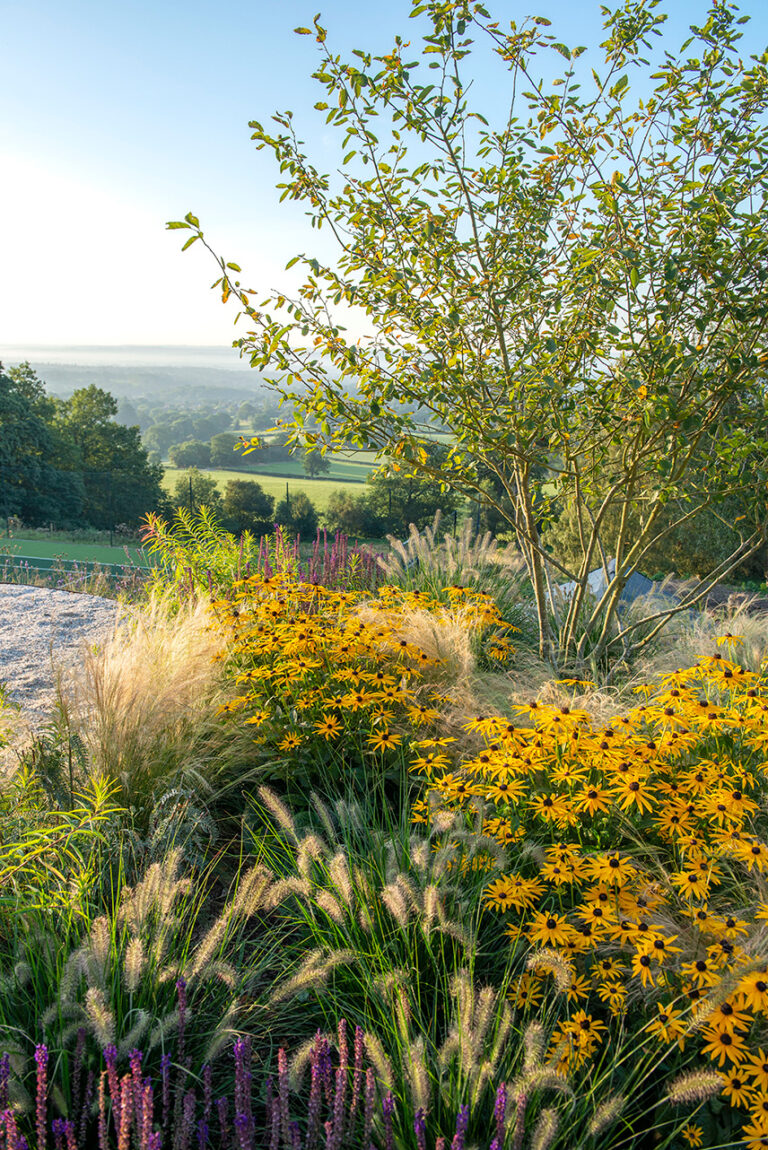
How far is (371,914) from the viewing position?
230cm

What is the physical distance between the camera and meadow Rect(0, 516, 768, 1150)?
65.6 inches

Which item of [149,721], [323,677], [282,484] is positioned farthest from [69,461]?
[149,721]

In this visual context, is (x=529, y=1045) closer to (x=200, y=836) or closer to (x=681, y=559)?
(x=200, y=836)

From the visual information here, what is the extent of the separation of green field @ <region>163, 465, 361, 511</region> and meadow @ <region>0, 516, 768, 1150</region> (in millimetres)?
46424

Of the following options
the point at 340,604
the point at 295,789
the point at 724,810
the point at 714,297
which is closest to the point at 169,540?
the point at 340,604

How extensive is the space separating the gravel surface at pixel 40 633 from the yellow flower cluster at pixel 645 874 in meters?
3.12

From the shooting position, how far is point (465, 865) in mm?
2395

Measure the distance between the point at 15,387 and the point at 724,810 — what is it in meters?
42.6

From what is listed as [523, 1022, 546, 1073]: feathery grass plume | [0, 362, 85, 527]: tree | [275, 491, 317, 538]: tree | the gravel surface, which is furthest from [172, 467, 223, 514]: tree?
[523, 1022, 546, 1073]: feathery grass plume

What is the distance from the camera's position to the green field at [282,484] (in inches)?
2163

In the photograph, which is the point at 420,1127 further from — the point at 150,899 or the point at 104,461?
the point at 104,461

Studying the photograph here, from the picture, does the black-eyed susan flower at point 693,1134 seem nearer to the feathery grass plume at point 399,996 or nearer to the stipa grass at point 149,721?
the feathery grass plume at point 399,996

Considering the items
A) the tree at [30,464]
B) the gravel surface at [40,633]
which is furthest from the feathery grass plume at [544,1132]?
the tree at [30,464]

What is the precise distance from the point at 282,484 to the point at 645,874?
63688 millimetres
